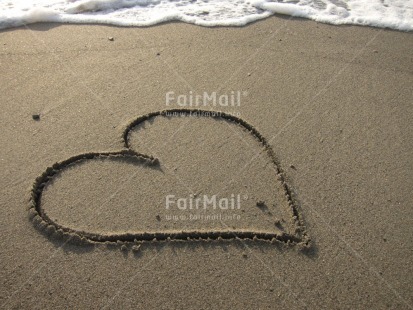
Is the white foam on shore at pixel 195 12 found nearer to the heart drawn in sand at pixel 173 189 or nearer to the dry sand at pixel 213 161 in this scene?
the dry sand at pixel 213 161

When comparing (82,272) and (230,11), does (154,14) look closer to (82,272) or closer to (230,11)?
(230,11)

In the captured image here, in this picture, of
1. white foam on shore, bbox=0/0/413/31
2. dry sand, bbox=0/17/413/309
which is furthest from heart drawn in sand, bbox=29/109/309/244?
white foam on shore, bbox=0/0/413/31

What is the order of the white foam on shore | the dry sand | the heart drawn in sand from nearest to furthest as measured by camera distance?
the dry sand → the heart drawn in sand → the white foam on shore

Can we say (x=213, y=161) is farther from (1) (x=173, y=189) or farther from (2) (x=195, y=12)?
(2) (x=195, y=12)

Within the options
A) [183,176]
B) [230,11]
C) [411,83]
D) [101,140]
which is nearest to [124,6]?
[230,11]

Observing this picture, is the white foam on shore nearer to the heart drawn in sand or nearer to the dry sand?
the dry sand

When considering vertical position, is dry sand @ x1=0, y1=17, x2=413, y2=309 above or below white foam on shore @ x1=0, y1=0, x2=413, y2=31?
below
